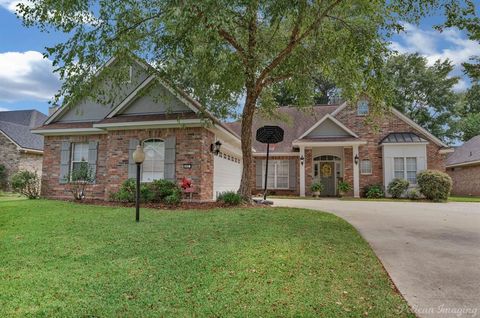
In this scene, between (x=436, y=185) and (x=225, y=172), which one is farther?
(x=436, y=185)

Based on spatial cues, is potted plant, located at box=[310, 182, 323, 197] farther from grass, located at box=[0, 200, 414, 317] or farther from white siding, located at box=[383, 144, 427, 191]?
grass, located at box=[0, 200, 414, 317]

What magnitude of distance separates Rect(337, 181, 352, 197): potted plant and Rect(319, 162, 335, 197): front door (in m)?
1.23

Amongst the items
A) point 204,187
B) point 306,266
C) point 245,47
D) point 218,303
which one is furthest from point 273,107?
point 218,303

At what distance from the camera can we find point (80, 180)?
13969mm

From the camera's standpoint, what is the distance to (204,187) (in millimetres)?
12734

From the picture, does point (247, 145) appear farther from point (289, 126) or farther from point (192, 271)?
point (289, 126)

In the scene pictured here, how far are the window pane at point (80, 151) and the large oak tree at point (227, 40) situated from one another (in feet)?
19.6

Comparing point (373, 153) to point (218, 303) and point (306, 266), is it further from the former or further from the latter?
point (218, 303)

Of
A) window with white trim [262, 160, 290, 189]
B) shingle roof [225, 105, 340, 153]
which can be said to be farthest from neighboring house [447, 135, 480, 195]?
window with white trim [262, 160, 290, 189]

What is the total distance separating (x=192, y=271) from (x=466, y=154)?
2770cm

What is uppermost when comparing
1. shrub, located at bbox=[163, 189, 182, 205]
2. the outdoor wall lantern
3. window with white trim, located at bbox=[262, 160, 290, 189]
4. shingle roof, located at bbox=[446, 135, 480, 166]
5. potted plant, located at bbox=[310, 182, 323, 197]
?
shingle roof, located at bbox=[446, 135, 480, 166]

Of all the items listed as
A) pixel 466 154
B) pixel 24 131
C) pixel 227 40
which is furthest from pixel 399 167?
pixel 24 131

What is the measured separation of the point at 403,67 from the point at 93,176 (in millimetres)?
28513

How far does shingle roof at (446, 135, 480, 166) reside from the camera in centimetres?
2394
